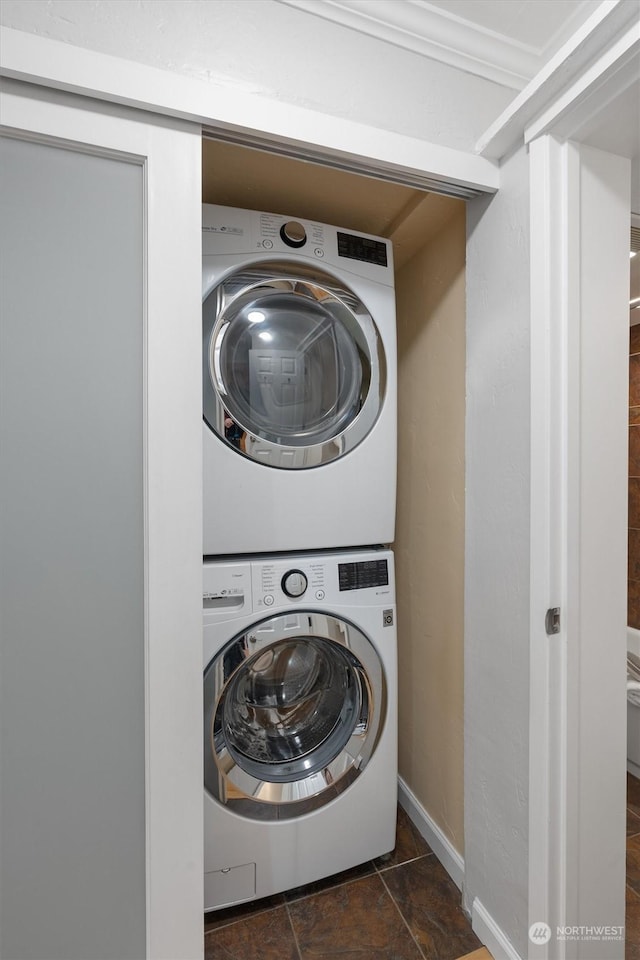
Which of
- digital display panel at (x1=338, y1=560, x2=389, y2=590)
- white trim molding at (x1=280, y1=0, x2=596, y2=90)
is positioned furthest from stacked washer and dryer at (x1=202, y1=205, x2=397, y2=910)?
white trim molding at (x1=280, y1=0, x2=596, y2=90)

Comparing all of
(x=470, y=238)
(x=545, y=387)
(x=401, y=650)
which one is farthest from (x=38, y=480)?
(x=401, y=650)

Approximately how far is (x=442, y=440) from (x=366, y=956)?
133 cm

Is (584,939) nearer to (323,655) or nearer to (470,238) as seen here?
(323,655)

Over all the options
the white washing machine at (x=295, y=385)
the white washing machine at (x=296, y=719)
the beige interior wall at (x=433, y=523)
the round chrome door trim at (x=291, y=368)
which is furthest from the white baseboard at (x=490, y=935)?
the round chrome door trim at (x=291, y=368)

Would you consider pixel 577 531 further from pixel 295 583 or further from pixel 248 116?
pixel 248 116

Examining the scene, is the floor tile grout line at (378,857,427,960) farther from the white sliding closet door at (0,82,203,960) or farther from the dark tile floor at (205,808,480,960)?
the white sliding closet door at (0,82,203,960)

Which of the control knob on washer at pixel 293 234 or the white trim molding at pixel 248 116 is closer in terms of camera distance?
the white trim molding at pixel 248 116

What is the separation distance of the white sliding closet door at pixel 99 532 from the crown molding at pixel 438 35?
52cm

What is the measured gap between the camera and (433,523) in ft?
4.91

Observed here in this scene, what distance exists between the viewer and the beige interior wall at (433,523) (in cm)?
136

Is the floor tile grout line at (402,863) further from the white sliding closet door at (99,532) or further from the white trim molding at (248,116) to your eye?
the white trim molding at (248,116)

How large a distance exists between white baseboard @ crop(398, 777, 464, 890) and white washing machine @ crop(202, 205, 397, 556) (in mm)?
907

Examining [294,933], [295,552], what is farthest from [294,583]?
Result: [294,933]

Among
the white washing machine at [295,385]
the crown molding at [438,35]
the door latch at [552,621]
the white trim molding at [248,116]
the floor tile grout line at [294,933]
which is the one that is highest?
the crown molding at [438,35]
